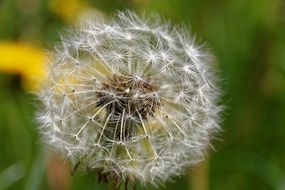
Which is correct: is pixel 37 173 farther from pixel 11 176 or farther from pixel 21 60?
pixel 21 60

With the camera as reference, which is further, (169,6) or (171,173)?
(169,6)

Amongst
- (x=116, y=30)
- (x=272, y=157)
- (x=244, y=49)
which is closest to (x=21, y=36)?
(x=244, y=49)

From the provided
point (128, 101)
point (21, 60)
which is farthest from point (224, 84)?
point (128, 101)

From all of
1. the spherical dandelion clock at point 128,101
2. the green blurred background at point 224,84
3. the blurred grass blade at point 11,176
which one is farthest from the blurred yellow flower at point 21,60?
the spherical dandelion clock at point 128,101

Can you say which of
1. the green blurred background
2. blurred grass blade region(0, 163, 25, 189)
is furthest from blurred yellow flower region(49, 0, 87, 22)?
blurred grass blade region(0, 163, 25, 189)

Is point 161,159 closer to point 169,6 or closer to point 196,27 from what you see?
point 196,27

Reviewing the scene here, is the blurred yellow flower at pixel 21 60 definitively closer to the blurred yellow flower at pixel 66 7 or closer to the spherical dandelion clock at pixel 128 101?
the blurred yellow flower at pixel 66 7
